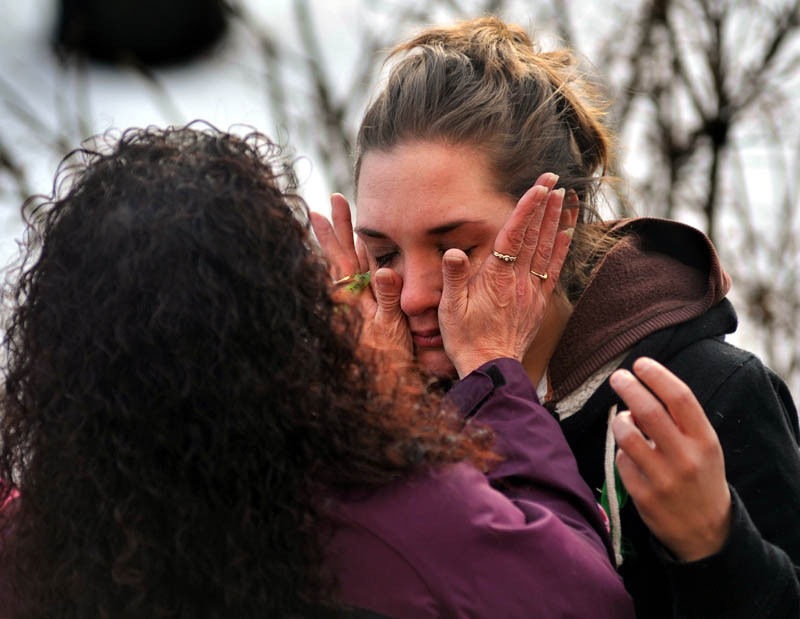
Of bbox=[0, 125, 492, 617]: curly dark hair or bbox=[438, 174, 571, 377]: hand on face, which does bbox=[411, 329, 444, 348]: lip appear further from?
bbox=[0, 125, 492, 617]: curly dark hair

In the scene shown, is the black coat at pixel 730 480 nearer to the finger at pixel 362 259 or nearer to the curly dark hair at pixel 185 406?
the curly dark hair at pixel 185 406

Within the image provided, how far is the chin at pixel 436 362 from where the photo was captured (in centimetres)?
257

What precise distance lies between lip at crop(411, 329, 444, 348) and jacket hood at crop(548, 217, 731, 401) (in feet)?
0.86

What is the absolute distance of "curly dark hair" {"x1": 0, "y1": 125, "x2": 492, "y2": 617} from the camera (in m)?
1.63

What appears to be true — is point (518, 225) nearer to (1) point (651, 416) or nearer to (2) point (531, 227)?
(2) point (531, 227)

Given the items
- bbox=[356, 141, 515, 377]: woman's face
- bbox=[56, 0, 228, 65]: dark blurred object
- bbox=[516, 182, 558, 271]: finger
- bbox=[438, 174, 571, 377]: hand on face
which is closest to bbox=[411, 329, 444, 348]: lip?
bbox=[356, 141, 515, 377]: woman's face

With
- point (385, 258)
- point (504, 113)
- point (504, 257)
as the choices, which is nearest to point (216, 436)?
point (504, 257)

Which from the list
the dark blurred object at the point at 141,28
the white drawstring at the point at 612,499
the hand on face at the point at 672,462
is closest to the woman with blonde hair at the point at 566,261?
the white drawstring at the point at 612,499

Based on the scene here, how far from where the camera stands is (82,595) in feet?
5.52

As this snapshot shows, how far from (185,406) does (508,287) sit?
38.0 inches

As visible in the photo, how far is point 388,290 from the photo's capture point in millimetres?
2555

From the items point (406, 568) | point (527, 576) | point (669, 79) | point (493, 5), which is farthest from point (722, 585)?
point (493, 5)

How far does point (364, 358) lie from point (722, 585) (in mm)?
676

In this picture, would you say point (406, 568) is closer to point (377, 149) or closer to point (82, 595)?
point (82, 595)
